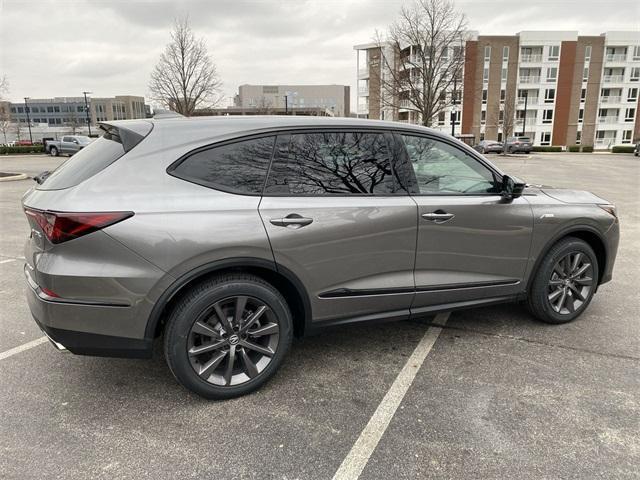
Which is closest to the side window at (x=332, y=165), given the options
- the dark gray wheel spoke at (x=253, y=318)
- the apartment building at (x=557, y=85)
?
the dark gray wheel spoke at (x=253, y=318)

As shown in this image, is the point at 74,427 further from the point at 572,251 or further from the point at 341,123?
the point at 572,251

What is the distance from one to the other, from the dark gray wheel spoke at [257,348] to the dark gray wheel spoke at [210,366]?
136mm

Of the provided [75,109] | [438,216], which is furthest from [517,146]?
[75,109]

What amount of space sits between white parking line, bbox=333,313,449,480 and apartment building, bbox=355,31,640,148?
6218 cm

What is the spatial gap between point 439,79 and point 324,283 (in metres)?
27.5

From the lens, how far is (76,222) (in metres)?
2.47

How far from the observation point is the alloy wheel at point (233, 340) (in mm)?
2772

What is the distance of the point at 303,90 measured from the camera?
108062 millimetres

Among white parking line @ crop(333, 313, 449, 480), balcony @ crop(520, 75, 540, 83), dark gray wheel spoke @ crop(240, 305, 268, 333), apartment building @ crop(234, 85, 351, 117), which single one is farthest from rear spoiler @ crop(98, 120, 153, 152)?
apartment building @ crop(234, 85, 351, 117)

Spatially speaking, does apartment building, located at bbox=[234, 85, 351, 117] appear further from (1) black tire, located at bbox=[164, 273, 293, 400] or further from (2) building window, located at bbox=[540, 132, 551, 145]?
(1) black tire, located at bbox=[164, 273, 293, 400]

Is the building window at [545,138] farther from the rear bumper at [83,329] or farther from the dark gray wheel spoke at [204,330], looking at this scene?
the rear bumper at [83,329]

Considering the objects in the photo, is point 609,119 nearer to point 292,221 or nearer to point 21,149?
point 21,149

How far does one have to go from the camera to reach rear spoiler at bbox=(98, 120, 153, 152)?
2.74 meters

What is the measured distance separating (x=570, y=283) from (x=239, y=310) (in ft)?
9.68
